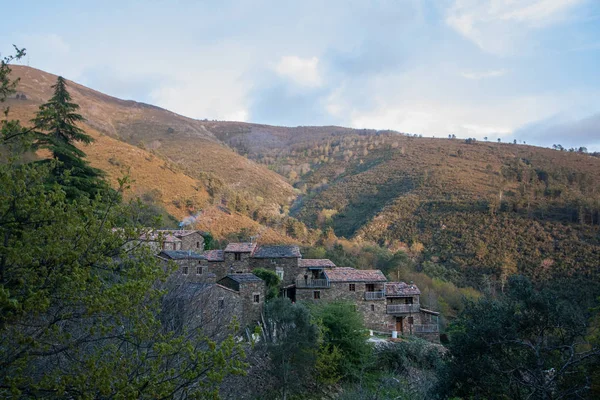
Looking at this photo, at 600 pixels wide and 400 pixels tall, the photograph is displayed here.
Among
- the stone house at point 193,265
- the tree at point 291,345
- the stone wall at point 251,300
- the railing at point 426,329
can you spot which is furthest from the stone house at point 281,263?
the railing at point 426,329

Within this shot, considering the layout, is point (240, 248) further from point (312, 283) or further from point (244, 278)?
point (244, 278)

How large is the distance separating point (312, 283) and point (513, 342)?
61.3ft

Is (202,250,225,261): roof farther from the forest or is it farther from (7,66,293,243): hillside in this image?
(7,66,293,243): hillside

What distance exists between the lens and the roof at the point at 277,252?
1126 inches

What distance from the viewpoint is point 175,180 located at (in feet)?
174

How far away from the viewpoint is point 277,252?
29062mm

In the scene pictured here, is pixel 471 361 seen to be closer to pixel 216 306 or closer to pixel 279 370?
pixel 279 370

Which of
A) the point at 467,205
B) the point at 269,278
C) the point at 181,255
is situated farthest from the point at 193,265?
the point at 467,205

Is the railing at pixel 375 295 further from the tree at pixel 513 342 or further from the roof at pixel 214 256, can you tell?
the tree at pixel 513 342

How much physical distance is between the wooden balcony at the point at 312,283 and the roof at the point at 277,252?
5.76 feet

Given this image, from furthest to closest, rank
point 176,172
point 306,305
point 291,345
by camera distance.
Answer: point 176,172 < point 306,305 < point 291,345

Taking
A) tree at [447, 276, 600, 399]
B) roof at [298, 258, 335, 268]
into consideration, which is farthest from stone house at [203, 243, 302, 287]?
tree at [447, 276, 600, 399]

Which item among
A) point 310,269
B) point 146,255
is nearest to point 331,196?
point 310,269

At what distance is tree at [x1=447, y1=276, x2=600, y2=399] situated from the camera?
10115mm
